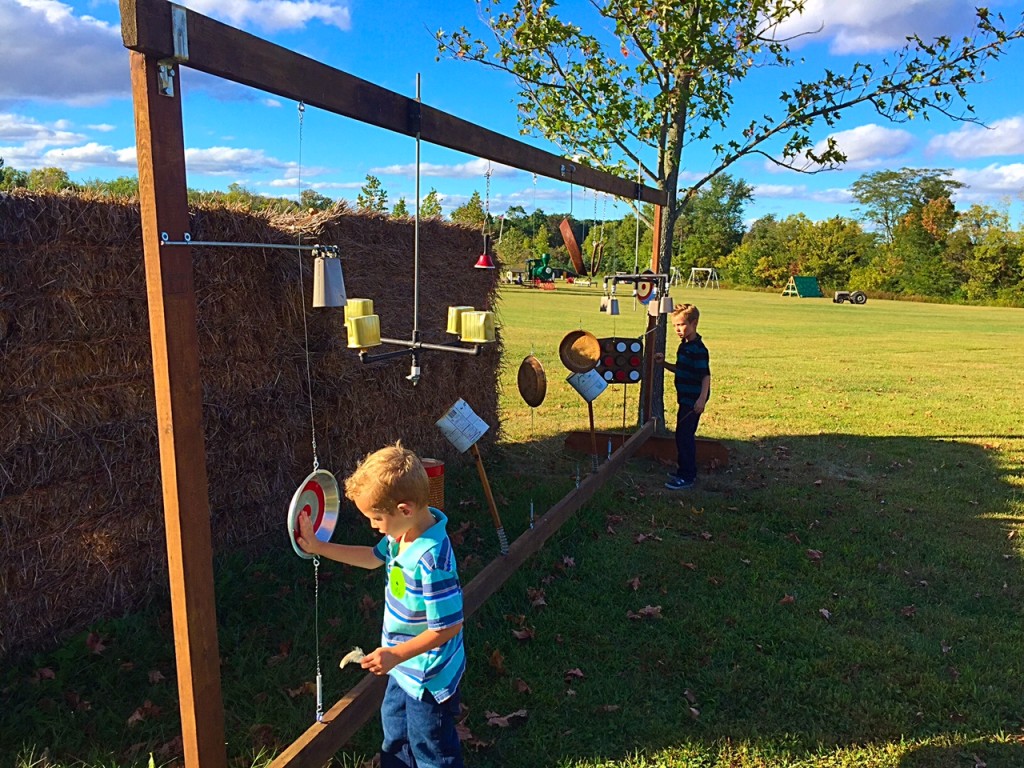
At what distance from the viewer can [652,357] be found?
27.7ft

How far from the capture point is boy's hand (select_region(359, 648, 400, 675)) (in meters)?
2.38

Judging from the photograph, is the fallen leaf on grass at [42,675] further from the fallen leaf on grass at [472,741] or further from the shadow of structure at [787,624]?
the shadow of structure at [787,624]

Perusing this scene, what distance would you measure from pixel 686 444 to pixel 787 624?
9.37 feet

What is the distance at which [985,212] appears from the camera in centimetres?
6475

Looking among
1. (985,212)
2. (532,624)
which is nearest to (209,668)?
(532,624)

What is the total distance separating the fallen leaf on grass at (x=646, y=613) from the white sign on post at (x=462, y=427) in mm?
1624

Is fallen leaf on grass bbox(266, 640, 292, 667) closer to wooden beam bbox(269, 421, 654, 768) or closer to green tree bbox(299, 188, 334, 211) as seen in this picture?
wooden beam bbox(269, 421, 654, 768)

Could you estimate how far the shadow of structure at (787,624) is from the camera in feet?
11.9

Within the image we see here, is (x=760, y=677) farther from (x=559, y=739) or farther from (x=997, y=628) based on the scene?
(x=997, y=628)

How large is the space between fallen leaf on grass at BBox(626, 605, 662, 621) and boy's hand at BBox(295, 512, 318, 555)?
2.52 metres

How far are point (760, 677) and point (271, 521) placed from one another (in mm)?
3251

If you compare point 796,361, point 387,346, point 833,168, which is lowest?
point 796,361

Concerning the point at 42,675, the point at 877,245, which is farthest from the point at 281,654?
the point at 877,245

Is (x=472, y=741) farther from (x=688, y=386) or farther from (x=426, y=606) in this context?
(x=688, y=386)
